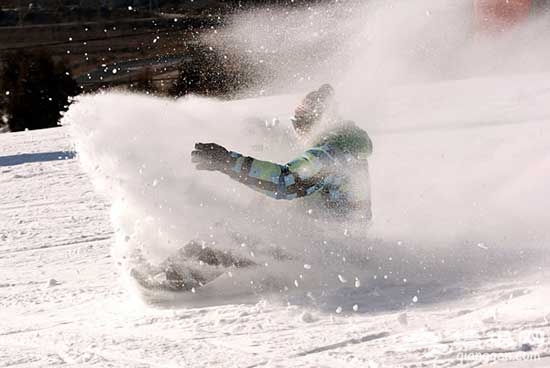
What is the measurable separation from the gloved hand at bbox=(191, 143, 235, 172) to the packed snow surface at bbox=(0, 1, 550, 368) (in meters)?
0.55

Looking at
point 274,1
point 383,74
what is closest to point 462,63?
point 274,1

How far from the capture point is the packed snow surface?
5.12 metres

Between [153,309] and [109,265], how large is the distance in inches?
65.7

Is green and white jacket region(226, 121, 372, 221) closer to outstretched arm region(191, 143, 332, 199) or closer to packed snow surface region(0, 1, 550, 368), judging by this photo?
outstretched arm region(191, 143, 332, 199)

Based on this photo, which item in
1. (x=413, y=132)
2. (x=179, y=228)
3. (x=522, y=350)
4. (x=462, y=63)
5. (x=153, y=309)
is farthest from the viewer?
(x=462, y=63)

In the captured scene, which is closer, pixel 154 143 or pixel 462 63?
pixel 154 143

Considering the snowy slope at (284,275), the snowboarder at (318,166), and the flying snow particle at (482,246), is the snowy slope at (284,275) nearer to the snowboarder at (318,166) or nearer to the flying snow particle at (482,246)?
the flying snow particle at (482,246)

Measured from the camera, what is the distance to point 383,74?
13.1 metres

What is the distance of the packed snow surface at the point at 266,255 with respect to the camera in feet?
16.8

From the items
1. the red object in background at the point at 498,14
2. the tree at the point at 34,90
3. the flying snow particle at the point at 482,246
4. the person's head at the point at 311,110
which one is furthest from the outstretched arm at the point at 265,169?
the red object in background at the point at 498,14

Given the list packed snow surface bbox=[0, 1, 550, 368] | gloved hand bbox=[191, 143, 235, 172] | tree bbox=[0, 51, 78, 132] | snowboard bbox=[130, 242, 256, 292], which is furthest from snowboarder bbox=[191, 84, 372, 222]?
tree bbox=[0, 51, 78, 132]

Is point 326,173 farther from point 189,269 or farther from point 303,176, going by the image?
point 189,269

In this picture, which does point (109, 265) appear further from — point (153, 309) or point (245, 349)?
point (245, 349)

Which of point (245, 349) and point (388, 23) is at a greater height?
point (388, 23)
